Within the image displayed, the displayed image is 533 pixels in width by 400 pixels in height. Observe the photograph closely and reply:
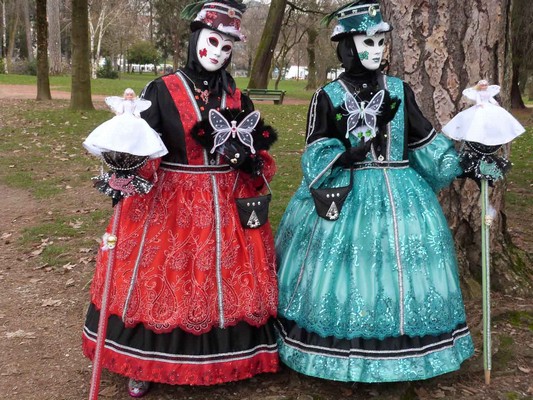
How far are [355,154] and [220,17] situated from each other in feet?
3.06

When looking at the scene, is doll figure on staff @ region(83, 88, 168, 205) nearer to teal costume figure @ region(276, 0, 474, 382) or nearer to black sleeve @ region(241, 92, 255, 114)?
black sleeve @ region(241, 92, 255, 114)

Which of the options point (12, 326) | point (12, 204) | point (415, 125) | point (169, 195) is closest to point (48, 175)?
point (12, 204)

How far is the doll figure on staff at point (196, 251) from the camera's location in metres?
2.91

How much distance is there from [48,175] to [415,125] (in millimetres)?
6421

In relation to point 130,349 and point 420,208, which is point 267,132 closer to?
point 420,208

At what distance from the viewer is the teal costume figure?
9.29ft

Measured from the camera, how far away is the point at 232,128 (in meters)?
3.02

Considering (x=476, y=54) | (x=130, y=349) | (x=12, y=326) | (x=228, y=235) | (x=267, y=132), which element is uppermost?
(x=476, y=54)

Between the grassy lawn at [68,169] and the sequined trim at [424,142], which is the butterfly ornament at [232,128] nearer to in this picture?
the sequined trim at [424,142]

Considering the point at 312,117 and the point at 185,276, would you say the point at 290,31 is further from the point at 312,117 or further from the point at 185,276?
the point at 185,276

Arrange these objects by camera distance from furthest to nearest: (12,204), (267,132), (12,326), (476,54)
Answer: (12,204) < (12,326) < (476,54) < (267,132)

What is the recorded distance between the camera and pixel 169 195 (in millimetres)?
3020

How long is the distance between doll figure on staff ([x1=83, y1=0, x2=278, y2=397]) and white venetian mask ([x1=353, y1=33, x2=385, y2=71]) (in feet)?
1.93

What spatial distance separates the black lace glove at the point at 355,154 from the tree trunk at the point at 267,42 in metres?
15.1
